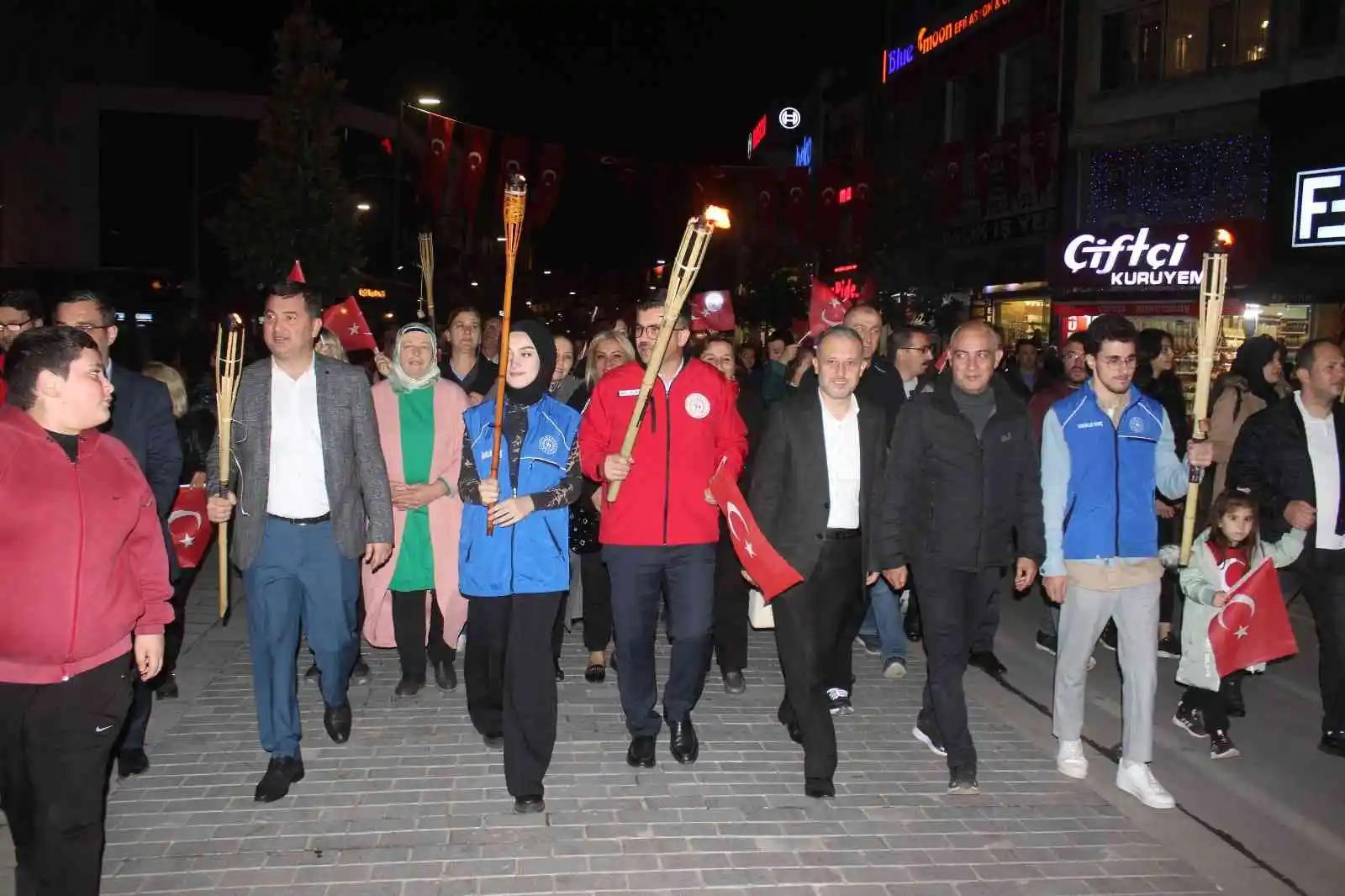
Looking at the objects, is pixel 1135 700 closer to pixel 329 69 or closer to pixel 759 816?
pixel 759 816

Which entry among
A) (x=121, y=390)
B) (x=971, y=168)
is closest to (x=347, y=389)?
(x=121, y=390)

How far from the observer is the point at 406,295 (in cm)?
4797

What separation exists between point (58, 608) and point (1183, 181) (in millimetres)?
22330

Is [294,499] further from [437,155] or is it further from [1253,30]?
[1253,30]

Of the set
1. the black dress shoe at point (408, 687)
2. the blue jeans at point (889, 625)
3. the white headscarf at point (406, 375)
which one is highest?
the white headscarf at point (406, 375)

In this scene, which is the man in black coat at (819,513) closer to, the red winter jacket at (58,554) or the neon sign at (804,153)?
the red winter jacket at (58,554)

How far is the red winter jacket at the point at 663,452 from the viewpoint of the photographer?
18.3ft

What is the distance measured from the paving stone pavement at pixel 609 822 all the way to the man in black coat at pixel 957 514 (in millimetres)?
512

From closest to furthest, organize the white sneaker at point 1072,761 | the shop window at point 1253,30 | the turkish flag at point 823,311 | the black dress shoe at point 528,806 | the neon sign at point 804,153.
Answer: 1. the black dress shoe at point 528,806
2. the white sneaker at point 1072,761
3. the turkish flag at point 823,311
4. the shop window at point 1253,30
5. the neon sign at point 804,153

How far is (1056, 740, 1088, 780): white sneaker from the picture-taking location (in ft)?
18.6

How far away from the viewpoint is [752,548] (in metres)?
5.18

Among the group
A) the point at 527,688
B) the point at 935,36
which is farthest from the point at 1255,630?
the point at 935,36

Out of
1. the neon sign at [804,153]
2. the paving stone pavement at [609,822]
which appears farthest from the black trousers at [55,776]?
the neon sign at [804,153]

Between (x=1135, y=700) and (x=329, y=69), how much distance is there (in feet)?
60.8
